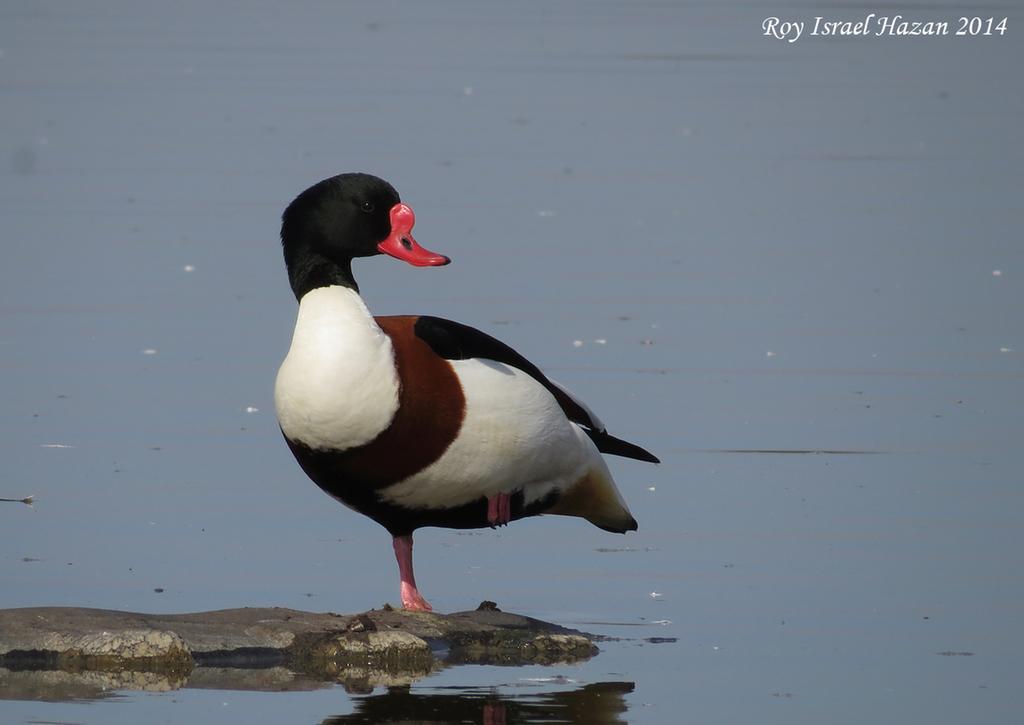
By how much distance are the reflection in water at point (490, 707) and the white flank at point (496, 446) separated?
2.75 feet

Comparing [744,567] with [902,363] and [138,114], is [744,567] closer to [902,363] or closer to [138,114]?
[902,363]

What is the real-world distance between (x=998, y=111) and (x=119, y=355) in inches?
382

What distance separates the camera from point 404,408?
6512 millimetres

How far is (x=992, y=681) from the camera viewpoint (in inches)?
245

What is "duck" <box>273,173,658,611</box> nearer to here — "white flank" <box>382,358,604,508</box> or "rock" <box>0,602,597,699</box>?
"white flank" <box>382,358,604,508</box>

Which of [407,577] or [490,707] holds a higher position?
[407,577]

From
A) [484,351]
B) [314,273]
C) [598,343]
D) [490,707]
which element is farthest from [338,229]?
[598,343]

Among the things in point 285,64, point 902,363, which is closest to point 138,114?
point 285,64

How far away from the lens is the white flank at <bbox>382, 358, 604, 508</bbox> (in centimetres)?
669

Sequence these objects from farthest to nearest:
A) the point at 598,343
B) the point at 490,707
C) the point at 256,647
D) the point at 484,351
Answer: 1. the point at 598,343
2. the point at 484,351
3. the point at 256,647
4. the point at 490,707

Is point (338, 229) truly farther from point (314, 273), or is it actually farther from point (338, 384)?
point (338, 384)

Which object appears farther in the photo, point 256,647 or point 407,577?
point 407,577

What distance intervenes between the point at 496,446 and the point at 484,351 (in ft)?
1.05

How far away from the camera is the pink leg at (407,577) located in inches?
269
